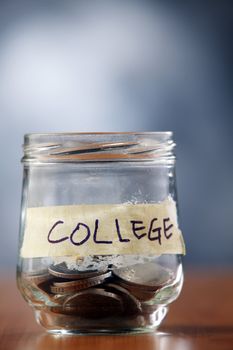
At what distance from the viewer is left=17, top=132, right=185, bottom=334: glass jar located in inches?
29.2

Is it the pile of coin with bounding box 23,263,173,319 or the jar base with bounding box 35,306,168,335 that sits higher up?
the pile of coin with bounding box 23,263,173,319

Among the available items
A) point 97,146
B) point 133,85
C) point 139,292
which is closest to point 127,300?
point 139,292

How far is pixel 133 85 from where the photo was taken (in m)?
4.73

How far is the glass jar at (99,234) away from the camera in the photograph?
2.43ft

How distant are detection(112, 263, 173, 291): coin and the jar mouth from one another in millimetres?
82

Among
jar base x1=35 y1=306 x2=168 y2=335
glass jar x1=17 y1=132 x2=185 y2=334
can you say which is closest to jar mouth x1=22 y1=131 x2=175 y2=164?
glass jar x1=17 y1=132 x2=185 y2=334

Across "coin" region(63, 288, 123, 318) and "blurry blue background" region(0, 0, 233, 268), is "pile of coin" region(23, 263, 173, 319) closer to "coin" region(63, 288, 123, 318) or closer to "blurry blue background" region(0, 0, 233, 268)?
"coin" region(63, 288, 123, 318)

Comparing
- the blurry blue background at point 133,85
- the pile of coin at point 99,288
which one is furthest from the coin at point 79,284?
the blurry blue background at point 133,85

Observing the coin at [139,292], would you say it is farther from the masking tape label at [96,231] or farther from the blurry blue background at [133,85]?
the blurry blue background at [133,85]

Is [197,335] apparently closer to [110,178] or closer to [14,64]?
[110,178]

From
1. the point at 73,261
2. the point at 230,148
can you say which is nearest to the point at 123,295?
the point at 73,261

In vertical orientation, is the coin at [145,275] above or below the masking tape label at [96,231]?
Result: below

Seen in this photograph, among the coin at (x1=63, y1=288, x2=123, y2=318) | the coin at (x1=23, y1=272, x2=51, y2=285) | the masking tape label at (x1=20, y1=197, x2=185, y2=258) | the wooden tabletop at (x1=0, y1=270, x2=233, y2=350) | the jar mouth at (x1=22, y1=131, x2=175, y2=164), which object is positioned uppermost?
the jar mouth at (x1=22, y1=131, x2=175, y2=164)

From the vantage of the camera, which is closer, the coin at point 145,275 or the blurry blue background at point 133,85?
the coin at point 145,275
